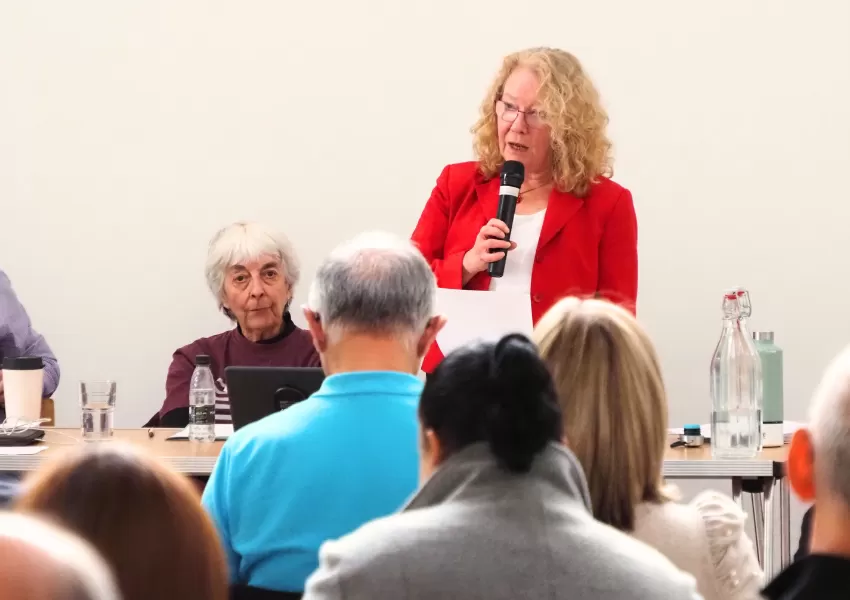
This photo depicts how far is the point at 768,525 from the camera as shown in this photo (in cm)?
287

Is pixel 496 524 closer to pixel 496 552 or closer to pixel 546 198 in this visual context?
pixel 496 552

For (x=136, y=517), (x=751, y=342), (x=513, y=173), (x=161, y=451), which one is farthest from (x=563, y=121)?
(x=136, y=517)

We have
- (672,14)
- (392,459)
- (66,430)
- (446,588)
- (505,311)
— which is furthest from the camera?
(672,14)

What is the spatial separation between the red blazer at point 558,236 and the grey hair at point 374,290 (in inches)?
47.1

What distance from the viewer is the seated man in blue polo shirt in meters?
1.81

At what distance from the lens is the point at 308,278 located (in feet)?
15.0

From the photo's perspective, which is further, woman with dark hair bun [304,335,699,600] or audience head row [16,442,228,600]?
woman with dark hair bun [304,335,699,600]

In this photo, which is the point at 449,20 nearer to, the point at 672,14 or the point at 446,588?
the point at 672,14

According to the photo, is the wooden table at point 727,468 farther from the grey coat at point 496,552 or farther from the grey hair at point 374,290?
the grey coat at point 496,552

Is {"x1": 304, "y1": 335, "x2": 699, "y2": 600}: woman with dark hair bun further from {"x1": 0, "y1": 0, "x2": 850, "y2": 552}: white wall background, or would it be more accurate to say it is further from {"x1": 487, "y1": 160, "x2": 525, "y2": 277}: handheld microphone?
{"x1": 0, "y1": 0, "x2": 850, "y2": 552}: white wall background

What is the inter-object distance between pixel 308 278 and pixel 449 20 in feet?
3.57

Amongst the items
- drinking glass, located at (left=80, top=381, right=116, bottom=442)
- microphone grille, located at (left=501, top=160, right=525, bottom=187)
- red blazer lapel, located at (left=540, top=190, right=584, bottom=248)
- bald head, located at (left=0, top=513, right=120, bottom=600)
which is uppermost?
microphone grille, located at (left=501, top=160, right=525, bottom=187)

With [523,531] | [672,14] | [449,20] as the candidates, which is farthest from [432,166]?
[523,531]

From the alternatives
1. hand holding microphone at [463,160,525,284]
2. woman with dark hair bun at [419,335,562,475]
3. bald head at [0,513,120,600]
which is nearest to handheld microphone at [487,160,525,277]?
hand holding microphone at [463,160,525,284]
